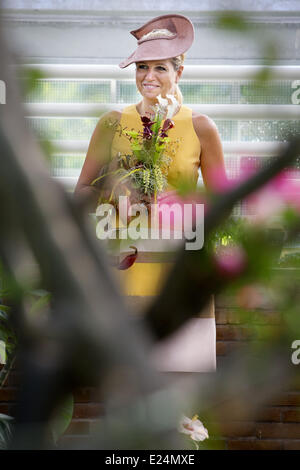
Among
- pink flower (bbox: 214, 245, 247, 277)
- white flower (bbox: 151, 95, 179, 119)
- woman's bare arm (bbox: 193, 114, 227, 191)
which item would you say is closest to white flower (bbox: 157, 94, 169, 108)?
white flower (bbox: 151, 95, 179, 119)

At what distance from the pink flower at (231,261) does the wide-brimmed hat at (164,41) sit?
1.89 m

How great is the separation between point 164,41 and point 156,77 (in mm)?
127

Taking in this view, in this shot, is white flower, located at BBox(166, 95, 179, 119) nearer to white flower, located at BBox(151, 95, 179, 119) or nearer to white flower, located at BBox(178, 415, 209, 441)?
white flower, located at BBox(151, 95, 179, 119)

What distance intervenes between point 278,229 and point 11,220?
0.13 m

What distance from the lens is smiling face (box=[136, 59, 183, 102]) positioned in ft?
7.04

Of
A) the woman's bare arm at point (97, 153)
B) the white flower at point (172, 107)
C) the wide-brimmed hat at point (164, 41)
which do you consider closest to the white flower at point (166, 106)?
the white flower at point (172, 107)

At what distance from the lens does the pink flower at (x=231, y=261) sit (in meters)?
0.25

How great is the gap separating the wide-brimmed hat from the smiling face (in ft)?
0.11

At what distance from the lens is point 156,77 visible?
2150mm

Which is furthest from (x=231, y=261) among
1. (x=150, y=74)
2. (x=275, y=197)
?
(x=150, y=74)

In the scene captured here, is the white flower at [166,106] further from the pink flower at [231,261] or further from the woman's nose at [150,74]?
the pink flower at [231,261]

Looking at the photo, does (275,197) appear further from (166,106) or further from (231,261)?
(166,106)

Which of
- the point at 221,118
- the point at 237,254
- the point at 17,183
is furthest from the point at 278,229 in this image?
the point at 221,118
